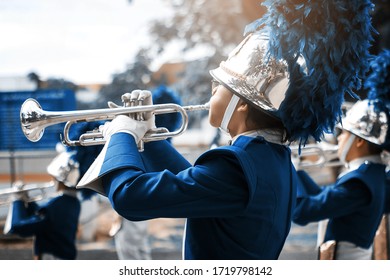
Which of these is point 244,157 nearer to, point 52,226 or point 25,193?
point 52,226

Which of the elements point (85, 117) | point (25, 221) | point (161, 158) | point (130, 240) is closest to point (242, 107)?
point (161, 158)

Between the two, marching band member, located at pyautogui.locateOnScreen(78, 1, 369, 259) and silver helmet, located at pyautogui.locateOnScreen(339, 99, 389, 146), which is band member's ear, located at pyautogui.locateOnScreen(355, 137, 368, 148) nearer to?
silver helmet, located at pyautogui.locateOnScreen(339, 99, 389, 146)

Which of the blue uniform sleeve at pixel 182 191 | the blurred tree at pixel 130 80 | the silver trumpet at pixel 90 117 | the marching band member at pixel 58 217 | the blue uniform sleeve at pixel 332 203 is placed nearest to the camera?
the blue uniform sleeve at pixel 182 191

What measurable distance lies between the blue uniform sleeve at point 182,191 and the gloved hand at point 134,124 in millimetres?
176

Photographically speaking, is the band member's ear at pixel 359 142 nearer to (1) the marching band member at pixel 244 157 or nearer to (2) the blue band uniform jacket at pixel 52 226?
(1) the marching band member at pixel 244 157

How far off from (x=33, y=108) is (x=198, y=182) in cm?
69

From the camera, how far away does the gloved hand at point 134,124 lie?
173 centimetres

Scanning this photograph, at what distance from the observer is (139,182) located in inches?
61.2

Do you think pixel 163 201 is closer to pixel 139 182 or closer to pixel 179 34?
pixel 139 182

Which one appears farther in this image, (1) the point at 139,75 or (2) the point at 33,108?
(1) the point at 139,75

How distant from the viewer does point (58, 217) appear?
343cm

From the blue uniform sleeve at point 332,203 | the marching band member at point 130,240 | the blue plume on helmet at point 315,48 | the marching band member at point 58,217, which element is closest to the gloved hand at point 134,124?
the blue plume on helmet at point 315,48

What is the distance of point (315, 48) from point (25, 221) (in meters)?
2.38
